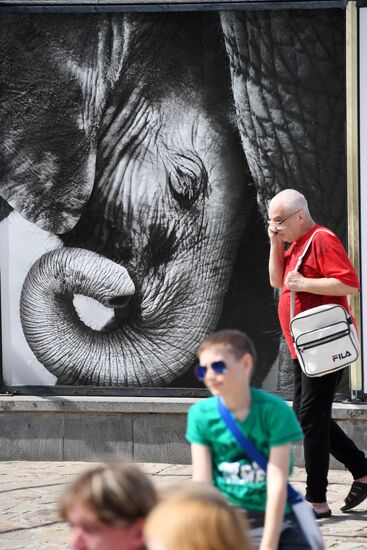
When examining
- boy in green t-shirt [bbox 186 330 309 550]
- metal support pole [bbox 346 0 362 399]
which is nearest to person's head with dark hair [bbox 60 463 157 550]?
boy in green t-shirt [bbox 186 330 309 550]

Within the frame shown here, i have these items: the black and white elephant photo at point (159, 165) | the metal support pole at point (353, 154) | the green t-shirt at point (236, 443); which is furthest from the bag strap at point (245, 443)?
the black and white elephant photo at point (159, 165)

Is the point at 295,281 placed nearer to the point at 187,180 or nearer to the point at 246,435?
the point at 187,180

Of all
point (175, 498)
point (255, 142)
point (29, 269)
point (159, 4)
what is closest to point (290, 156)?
point (255, 142)

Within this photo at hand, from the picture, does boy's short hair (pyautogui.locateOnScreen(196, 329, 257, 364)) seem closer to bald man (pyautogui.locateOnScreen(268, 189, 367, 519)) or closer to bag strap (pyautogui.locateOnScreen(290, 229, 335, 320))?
bald man (pyautogui.locateOnScreen(268, 189, 367, 519))

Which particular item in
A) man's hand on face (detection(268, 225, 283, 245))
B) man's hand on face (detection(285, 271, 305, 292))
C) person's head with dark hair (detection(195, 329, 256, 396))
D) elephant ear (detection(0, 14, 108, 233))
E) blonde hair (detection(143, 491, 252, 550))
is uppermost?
elephant ear (detection(0, 14, 108, 233))

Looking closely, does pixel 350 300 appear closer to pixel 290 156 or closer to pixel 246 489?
pixel 290 156

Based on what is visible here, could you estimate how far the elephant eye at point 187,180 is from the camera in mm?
7906

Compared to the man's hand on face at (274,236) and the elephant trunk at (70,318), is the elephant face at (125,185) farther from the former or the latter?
the man's hand on face at (274,236)

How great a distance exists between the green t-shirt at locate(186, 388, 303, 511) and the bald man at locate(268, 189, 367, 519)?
7.57 ft

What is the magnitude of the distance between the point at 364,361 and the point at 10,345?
2520 millimetres

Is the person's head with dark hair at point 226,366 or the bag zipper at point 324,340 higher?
the bag zipper at point 324,340

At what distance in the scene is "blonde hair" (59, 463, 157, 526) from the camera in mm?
2475

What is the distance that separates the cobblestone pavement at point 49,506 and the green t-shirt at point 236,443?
6.66 feet

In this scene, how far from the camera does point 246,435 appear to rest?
12.4 ft
